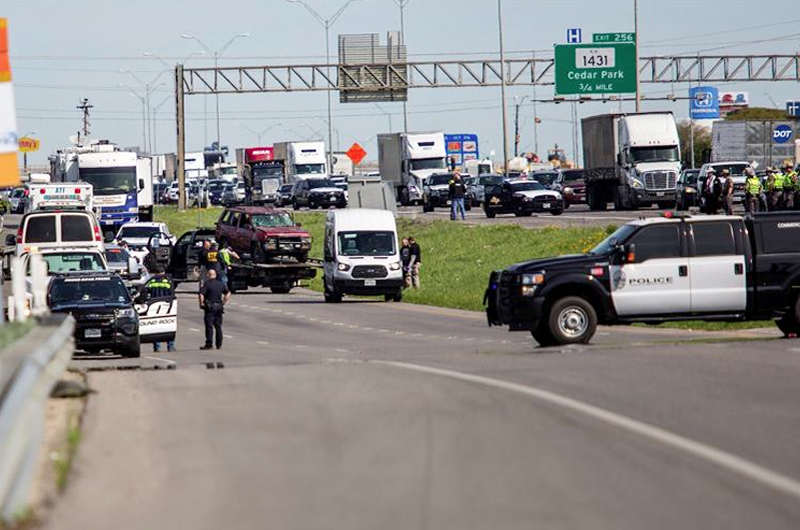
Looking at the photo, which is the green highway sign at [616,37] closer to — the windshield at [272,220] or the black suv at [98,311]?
the windshield at [272,220]

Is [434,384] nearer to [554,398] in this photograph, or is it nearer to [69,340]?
[554,398]

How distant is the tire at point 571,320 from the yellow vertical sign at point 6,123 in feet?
28.3

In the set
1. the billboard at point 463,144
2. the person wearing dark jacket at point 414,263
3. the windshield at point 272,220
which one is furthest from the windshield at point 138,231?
the billboard at point 463,144

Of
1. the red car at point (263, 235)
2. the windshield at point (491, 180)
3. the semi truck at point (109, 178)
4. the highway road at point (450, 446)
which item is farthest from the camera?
the windshield at point (491, 180)

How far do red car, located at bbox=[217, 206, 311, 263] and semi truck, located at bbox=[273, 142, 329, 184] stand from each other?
130 feet

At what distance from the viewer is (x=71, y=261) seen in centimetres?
3400

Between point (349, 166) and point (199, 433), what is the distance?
380 feet

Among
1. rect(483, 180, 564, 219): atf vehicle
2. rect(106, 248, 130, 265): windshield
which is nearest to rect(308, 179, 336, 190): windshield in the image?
rect(483, 180, 564, 219): atf vehicle

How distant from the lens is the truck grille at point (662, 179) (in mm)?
60344

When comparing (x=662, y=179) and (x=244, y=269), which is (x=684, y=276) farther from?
(x=662, y=179)

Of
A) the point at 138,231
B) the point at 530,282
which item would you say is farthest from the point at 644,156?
the point at 530,282

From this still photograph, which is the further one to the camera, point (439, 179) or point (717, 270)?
point (439, 179)

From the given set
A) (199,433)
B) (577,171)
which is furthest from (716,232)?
(577,171)

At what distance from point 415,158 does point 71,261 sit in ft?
155
